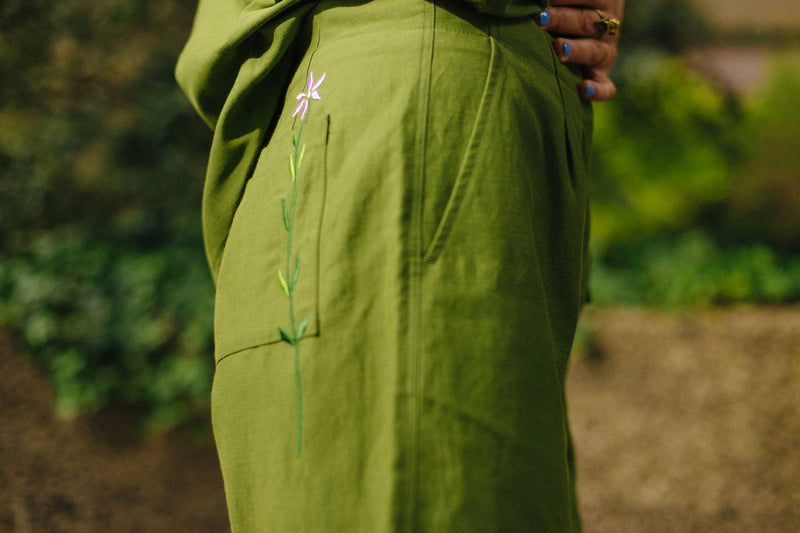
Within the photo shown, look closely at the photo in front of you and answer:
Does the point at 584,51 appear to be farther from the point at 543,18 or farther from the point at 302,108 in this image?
the point at 302,108

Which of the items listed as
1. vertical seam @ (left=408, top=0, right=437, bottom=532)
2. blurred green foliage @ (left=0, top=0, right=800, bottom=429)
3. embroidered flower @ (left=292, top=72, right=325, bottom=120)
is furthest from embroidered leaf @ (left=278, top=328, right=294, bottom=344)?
blurred green foliage @ (left=0, top=0, right=800, bottom=429)

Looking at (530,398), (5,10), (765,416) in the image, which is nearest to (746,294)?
(765,416)

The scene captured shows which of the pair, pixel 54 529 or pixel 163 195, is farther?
pixel 163 195

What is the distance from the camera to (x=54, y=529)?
7.98 feet

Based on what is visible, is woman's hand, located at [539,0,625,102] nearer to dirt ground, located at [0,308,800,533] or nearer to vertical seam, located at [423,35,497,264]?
vertical seam, located at [423,35,497,264]

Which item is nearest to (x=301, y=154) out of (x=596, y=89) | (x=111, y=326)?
(x=596, y=89)

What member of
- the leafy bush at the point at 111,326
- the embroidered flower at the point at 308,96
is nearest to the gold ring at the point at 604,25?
the embroidered flower at the point at 308,96

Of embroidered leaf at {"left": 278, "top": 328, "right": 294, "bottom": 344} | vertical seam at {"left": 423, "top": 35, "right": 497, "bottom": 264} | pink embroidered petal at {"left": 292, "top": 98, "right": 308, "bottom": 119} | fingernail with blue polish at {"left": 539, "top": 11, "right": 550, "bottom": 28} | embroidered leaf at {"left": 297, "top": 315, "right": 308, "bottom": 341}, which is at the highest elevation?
fingernail with blue polish at {"left": 539, "top": 11, "right": 550, "bottom": 28}

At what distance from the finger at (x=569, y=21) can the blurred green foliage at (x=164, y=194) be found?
987mm

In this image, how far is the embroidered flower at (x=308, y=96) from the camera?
0.90 metres

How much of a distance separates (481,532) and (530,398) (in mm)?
172

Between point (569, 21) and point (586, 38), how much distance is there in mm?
70

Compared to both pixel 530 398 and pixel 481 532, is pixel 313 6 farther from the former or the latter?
pixel 481 532

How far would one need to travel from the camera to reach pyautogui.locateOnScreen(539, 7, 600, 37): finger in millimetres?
1049
